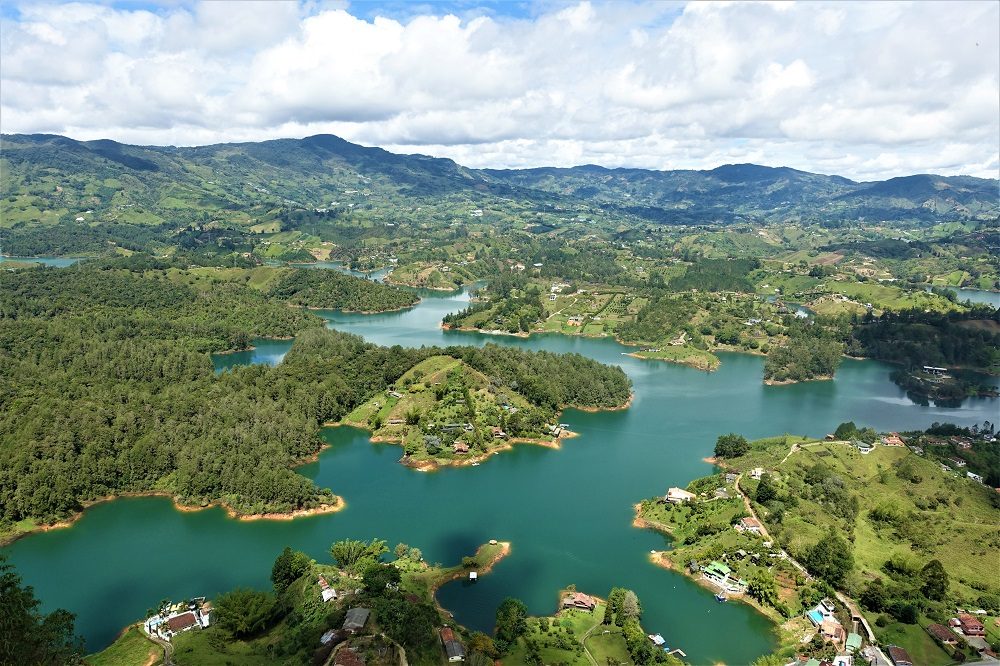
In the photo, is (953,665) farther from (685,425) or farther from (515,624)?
(685,425)

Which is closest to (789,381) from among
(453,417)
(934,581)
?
(453,417)

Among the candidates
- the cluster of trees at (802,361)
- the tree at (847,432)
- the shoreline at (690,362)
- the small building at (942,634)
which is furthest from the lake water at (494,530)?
the shoreline at (690,362)

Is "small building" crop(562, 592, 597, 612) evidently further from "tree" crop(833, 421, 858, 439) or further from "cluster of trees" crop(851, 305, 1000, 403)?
"cluster of trees" crop(851, 305, 1000, 403)

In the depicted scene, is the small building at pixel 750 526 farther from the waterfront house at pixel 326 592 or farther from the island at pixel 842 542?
the waterfront house at pixel 326 592

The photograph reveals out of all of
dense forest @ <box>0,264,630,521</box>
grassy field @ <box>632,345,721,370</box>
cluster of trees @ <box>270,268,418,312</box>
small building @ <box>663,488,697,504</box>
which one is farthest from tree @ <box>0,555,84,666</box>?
cluster of trees @ <box>270,268,418,312</box>

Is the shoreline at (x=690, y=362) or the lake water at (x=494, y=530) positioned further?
the shoreline at (x=690, y=362)

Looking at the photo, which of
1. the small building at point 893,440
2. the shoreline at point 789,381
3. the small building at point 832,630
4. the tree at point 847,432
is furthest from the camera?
the shoreline at point 789,381
